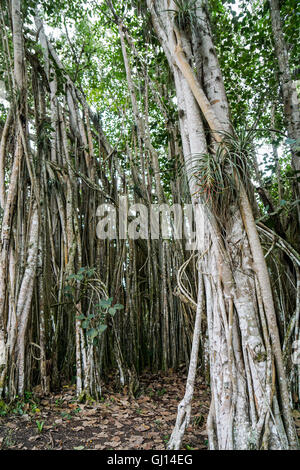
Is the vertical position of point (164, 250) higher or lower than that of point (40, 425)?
higher

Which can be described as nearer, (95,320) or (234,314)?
(234,314)

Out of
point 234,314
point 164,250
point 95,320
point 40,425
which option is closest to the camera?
point 234,314

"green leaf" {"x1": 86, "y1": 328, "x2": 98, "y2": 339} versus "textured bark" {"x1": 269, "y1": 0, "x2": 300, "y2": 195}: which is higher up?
"textured bark" {"x1": 269, "y1": 0, "x2": 300, "y2": 195}

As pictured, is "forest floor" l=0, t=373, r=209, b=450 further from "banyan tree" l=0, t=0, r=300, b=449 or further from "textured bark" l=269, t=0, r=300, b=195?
"textured bark" l=269, t=0, r=300, b=195

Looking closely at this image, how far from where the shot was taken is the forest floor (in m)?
1.93

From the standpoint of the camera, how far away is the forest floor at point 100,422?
1929 millimetres

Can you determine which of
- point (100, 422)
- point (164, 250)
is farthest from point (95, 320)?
point (164, 250)

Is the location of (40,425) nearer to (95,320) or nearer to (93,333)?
(93,333)

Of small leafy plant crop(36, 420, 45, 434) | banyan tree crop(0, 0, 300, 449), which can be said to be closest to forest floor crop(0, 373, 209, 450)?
small leafy plant crop(36, 420, 45, 434)

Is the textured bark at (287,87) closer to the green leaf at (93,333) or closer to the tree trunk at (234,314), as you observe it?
the tree trunk at (234,314)

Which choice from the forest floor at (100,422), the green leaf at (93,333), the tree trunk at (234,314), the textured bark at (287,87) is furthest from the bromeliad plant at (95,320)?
the textured bark at (287,87)

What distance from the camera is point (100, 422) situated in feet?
7.49

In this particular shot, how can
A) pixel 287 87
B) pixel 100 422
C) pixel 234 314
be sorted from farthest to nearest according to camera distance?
pixel 287 87 < pixel 100 422 < pixel 234 314
